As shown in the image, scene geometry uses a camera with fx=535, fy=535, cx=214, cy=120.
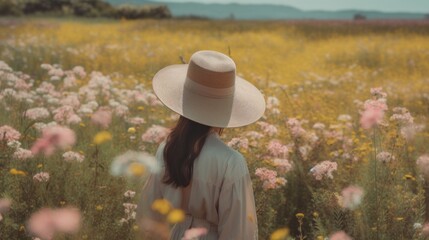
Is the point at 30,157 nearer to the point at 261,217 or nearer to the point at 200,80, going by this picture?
the point at 261,217

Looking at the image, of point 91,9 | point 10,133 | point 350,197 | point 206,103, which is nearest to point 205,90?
point 206,103

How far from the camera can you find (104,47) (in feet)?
40.3

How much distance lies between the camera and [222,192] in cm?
192

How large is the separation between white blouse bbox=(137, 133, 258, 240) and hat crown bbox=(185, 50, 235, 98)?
0.17m

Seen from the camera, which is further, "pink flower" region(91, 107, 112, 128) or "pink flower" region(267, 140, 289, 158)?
"pink flower" region(267, 140, 289, 158)

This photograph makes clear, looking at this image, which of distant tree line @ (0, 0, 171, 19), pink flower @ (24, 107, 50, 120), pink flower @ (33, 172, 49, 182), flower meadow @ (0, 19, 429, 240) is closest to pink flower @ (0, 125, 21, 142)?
flower meadow @ (0, 19, 429, 240)

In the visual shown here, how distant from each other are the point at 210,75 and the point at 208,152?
11.0 inches

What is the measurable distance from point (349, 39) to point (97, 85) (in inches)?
468

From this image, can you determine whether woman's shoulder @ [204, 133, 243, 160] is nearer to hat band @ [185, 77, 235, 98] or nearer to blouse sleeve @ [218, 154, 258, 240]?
blouse sleeve @ [218, 154, 258, 240]

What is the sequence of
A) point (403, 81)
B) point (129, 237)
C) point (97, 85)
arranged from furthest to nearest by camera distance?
1. point (403, 81)
2. point (97, 85)
3. point (129, 237)

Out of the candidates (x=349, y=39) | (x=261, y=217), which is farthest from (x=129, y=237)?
(x=349, y=39)

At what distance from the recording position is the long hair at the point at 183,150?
1.92 meters

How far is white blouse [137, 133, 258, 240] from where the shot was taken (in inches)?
75.2

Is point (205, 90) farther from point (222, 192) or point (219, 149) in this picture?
point (222, 192)
